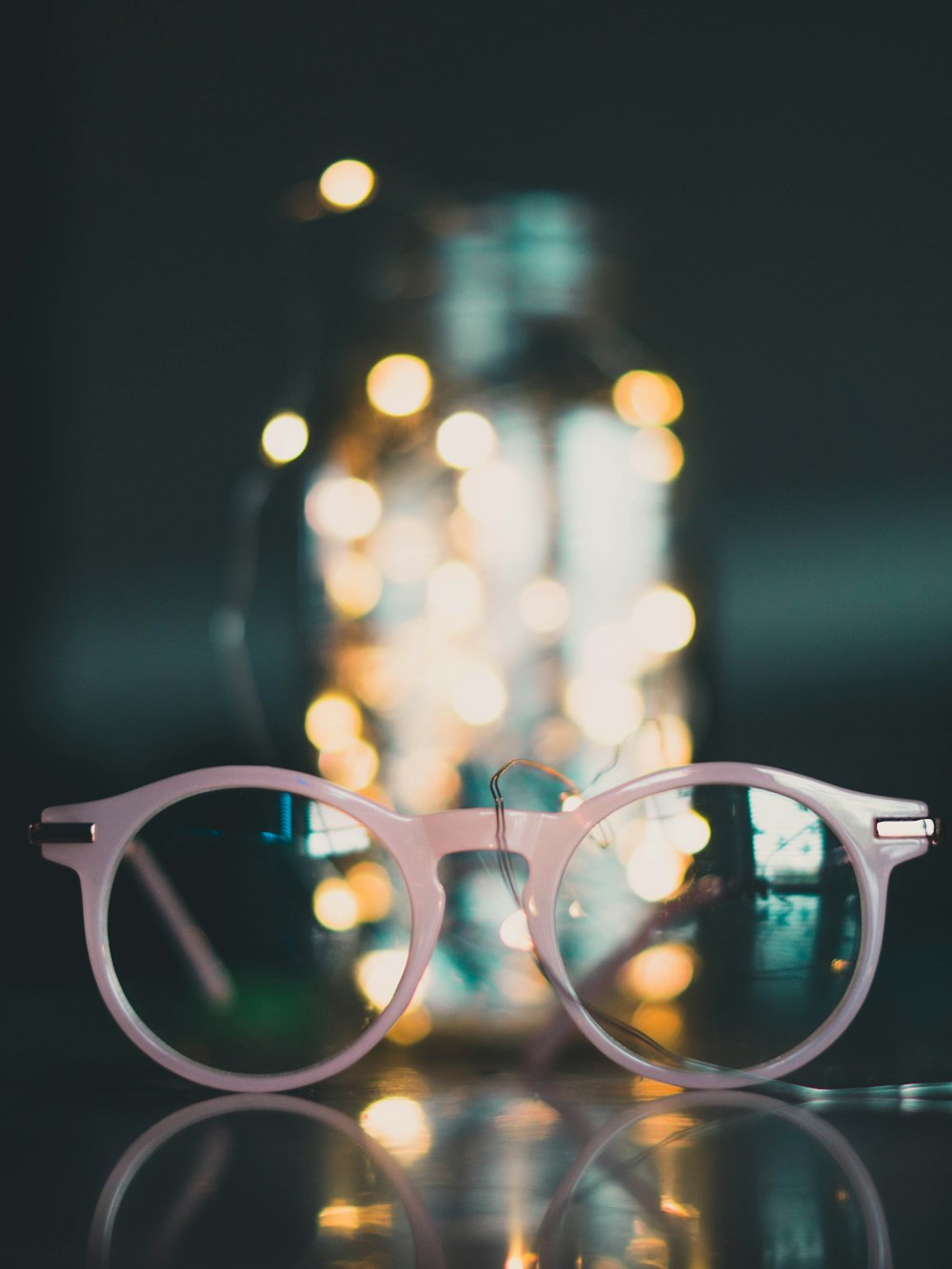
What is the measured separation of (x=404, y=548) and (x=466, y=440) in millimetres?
64

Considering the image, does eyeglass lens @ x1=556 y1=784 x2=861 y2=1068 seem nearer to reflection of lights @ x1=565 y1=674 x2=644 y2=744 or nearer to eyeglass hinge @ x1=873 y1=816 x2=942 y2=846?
eyeglass hinge @ x1=873 y1=816 x2=942 y2=846

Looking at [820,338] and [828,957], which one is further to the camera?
[820,338]

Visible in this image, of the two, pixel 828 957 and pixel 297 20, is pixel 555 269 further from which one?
pixel 828 957

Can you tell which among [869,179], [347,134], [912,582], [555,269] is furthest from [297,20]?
[912,582]

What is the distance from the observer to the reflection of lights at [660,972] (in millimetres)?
386

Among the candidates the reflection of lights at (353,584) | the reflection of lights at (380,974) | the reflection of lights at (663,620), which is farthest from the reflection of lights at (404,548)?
the reflection of lights at (380,974)

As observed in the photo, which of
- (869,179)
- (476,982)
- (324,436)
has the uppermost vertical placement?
(869,179)

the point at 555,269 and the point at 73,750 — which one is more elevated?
the point at 555,269

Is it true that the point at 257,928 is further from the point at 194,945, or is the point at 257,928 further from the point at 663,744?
the point at 663,744

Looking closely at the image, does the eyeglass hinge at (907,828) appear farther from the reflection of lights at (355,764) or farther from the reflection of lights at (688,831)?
the reflection of lights at (355,764)

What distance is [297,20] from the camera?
59 cm

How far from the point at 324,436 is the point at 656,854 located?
293 mm

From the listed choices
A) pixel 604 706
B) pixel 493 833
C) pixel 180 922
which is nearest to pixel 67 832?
pixel 180 922

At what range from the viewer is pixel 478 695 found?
21.2 inches
